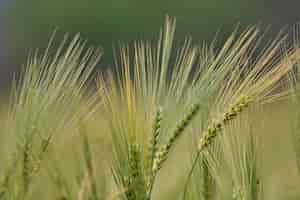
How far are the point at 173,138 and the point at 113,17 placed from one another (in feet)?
31.5

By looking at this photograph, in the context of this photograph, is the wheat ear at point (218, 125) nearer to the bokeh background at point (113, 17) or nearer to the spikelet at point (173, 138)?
the spikelet at point (173, 138)

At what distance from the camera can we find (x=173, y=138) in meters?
0.84

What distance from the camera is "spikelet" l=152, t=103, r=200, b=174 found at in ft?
2.69

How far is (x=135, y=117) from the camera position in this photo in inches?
33.2

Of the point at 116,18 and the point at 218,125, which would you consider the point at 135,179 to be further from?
the point at 116,18

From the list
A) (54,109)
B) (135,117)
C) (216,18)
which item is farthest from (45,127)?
(216,18)

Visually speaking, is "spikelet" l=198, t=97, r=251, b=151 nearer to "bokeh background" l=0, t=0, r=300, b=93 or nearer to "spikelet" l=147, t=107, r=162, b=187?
"spikelet" l=147, t=107, r=162, b=187

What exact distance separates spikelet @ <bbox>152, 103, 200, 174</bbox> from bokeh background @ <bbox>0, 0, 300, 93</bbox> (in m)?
7.68

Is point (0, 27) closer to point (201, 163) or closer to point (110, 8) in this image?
point (110, 8)

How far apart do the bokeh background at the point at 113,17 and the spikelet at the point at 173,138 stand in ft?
25.2

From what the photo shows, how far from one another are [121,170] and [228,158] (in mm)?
166

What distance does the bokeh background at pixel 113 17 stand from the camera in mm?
9034

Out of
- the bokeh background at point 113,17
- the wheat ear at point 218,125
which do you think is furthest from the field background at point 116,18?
the wheat ear at point 218,125

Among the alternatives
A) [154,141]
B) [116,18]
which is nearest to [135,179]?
[154,141]
